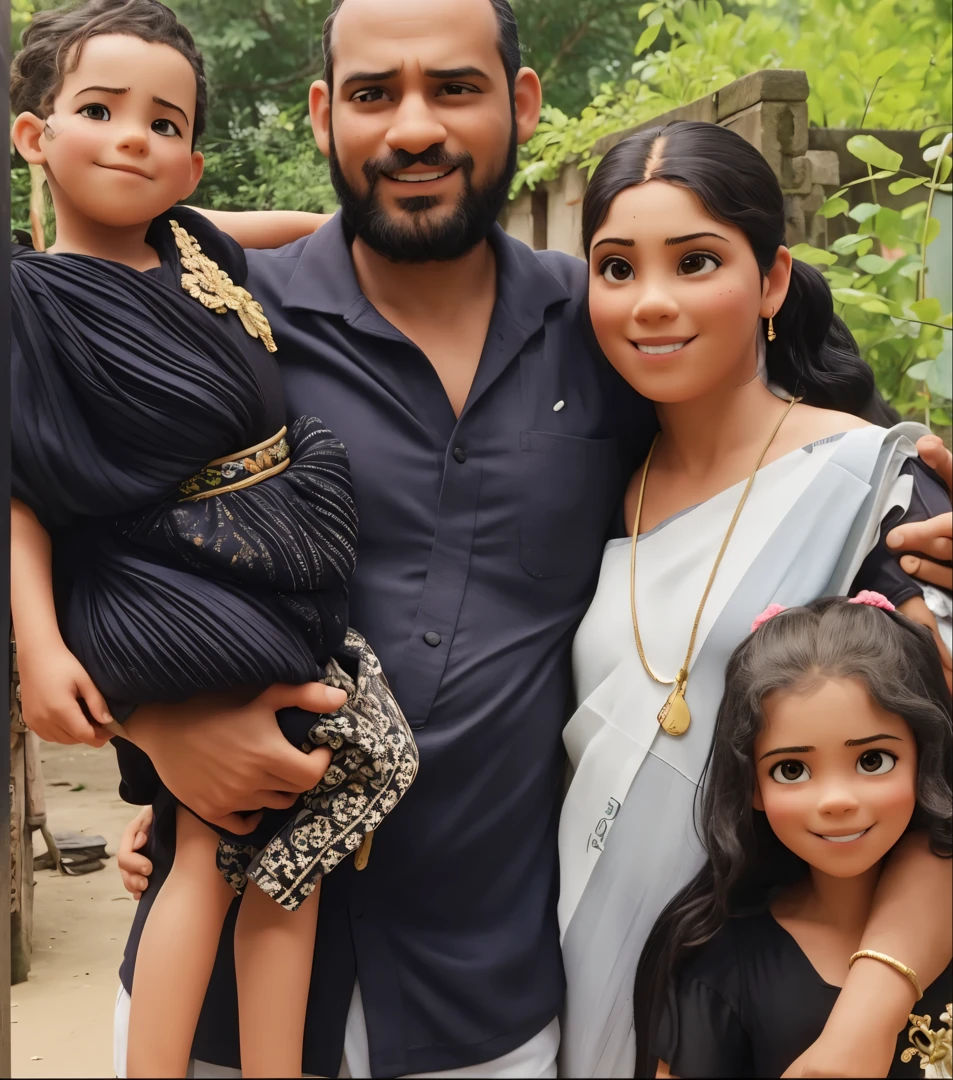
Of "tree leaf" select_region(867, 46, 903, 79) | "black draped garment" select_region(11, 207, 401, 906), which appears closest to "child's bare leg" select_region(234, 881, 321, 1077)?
"black draped garment" select_region(11, 207, 401, 906)

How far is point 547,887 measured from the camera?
173 cm

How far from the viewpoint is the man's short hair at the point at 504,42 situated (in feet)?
5.72

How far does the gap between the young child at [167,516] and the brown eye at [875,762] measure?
1.75ft

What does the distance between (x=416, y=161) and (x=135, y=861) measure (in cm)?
98

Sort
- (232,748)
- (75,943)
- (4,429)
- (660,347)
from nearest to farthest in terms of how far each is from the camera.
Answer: (4,429), (232,748), (660,347), (75,943)

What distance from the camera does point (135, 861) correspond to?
168 centimetres

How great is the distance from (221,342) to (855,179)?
1524mm

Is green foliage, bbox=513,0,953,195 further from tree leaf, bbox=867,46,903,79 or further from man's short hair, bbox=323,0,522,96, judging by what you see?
man's short hair, bbox=323,0,522,96

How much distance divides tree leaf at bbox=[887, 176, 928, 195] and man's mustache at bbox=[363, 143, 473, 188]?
1.08 meters

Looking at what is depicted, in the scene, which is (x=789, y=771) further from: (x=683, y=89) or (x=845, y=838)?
(x=683, y=89)

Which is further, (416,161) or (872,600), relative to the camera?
A: (416,161)

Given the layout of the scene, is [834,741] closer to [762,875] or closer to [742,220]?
[762,875]

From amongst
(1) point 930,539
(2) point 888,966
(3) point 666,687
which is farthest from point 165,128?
(2) point 888,966

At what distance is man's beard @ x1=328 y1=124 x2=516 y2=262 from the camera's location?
5.52 ft
